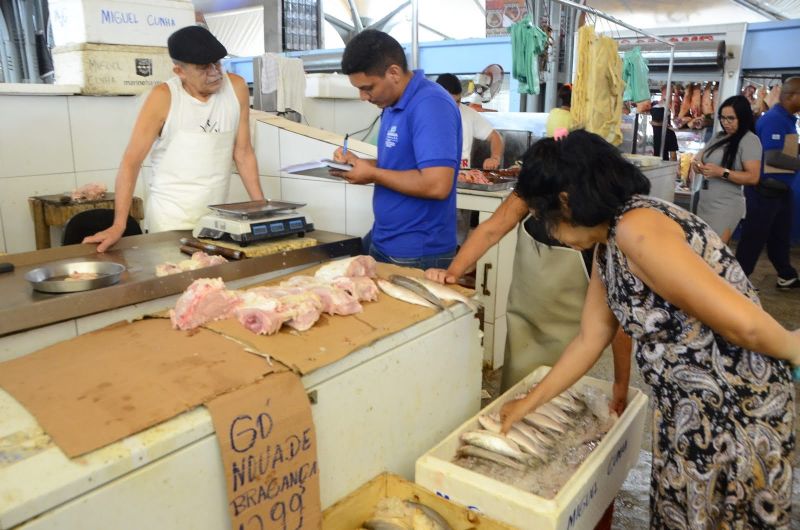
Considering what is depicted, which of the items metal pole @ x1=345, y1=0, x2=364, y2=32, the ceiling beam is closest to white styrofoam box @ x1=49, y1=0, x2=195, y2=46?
metal pole @ x1=345, y1=0, x2=364, y2=32

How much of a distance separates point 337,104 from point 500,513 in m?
6.86

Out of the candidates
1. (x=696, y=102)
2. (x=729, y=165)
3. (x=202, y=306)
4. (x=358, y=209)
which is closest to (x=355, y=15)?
(x=696, y=102)

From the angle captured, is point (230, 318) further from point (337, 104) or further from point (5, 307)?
point (337, 104)

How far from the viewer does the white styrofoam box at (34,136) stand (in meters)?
4.69

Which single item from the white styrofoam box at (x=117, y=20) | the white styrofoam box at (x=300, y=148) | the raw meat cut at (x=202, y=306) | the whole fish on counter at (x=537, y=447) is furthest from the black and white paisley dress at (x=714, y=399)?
the white styrofoam box at (x=117, y=20)

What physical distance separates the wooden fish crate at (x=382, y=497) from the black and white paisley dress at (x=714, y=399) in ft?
2.13

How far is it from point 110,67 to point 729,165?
5.79 m

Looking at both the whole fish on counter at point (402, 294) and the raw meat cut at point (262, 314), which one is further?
the whole fish on counter at point (402, 294)

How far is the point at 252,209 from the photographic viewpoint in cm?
310

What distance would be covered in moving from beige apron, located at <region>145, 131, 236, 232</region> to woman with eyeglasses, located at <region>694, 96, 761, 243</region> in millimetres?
4863

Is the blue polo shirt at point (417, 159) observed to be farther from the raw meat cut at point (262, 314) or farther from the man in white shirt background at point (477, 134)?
the man in white shirt background at point (477, 134)

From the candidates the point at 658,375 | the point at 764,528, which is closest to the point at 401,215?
the point at 658,375

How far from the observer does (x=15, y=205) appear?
4.86 meters

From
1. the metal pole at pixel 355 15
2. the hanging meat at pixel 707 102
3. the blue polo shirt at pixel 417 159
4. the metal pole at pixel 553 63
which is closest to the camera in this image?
the blue polo shirt at pixel 417 159
